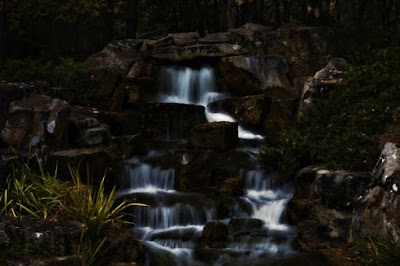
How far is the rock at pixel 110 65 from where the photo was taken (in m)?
17.0

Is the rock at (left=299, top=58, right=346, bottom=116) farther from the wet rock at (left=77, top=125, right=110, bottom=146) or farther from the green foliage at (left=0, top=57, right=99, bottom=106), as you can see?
the green foliage at (left=0, top=57, right=99, bottom=106)

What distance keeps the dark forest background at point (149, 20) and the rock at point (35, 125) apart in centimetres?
768

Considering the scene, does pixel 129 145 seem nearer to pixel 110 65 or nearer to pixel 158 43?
pixel 110 65

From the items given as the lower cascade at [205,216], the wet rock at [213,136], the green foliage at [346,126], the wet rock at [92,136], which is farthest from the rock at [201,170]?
the wet rock at [92,136]

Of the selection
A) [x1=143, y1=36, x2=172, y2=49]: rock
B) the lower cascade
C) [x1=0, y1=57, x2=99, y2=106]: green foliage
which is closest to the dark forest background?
[x1=143, y1=36, x2=172, y2=49]: rock

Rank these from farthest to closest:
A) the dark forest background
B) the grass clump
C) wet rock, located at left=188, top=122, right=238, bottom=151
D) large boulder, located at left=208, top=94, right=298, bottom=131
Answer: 1. the dark forest background
2. large boulder, located at left=208, top=94, right=298, bottom=131
3. wet rock, located at left=188, top=122, right=238, bottom=151
4. the grass clump

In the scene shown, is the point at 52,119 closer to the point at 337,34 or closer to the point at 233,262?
the point at 233,262

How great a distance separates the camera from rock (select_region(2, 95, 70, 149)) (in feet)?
37.4

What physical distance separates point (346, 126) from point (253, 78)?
20.1ft

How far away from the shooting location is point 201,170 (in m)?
12.0

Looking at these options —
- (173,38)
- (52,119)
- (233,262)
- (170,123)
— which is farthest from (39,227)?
(173,38)

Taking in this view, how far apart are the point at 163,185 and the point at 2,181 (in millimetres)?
3734

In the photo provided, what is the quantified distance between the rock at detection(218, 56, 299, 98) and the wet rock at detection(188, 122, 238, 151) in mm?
4115

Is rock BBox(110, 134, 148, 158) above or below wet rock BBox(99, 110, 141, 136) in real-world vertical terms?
below
